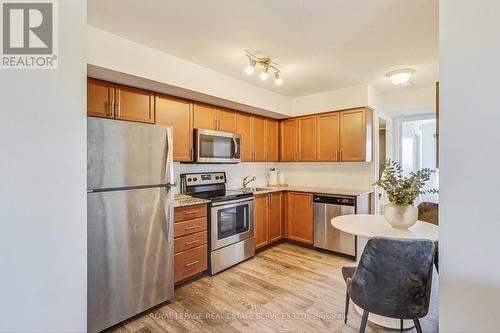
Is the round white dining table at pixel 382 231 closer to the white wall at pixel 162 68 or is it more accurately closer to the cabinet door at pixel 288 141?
the white wall at pixel 162 68

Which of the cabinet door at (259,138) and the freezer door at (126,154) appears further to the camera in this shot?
the cabinet door at (259,138)

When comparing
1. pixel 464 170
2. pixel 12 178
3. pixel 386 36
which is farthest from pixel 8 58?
pixel 386 36

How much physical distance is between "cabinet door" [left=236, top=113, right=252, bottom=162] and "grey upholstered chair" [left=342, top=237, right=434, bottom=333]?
2541mm

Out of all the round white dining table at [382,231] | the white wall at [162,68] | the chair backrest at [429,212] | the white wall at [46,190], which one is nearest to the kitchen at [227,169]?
the white wall at [162,68]

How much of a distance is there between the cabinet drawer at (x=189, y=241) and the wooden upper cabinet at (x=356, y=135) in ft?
7.97

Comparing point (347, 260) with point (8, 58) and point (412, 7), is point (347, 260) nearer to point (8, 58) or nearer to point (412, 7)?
point (412, 7)

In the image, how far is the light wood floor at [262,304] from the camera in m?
1.99

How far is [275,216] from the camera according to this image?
12.9 feet

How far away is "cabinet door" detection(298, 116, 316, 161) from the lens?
409cm

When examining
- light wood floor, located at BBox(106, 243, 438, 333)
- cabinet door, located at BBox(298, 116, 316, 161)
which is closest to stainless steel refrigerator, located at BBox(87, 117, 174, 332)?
light wood floor, located at BBox(106, 243, 438, 333)

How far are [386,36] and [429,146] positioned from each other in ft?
10.2

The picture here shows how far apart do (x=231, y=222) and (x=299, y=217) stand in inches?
49.9

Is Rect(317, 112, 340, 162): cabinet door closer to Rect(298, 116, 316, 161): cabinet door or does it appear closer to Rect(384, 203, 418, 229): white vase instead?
Rect(298, 116, 316, 161): cabinet door

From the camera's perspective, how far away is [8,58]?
1.19m
